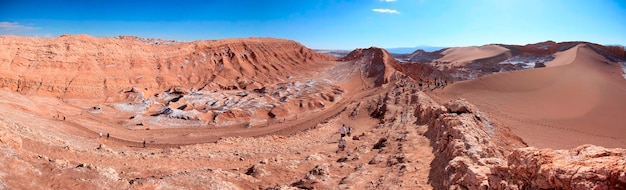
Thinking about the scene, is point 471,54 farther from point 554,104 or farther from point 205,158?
point 205,158

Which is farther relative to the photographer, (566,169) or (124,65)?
(124,65)

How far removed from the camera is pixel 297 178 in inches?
500

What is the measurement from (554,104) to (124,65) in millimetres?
42788

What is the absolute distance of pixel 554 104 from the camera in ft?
92.1

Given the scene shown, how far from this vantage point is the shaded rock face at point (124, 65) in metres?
35.1

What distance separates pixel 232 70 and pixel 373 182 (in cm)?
4006

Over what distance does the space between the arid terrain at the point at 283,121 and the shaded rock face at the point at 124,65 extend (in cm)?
16

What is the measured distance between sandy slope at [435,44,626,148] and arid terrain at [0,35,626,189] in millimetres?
161

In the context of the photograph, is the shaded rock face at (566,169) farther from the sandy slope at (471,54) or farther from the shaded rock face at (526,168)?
the sandy slope at (471,54)

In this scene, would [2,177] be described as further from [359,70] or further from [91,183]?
[359,70]

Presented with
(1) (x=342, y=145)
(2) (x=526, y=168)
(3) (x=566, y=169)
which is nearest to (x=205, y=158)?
(1) (x=342, y=145)

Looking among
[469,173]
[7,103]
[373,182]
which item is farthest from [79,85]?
[469,173]

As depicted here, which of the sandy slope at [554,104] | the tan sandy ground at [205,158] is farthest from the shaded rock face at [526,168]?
the sandy slope at [554,104]

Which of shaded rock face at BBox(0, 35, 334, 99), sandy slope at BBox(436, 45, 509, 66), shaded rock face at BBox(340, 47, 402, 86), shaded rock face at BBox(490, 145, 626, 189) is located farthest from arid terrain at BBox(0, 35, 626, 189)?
sandy slope at BBox(436, 45, 509, 66)
